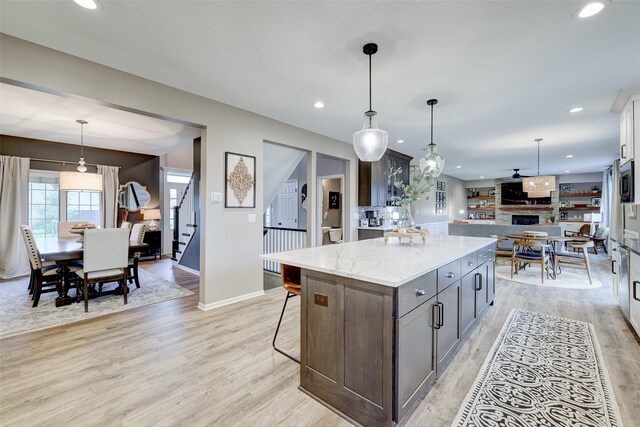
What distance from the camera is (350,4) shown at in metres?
1.81

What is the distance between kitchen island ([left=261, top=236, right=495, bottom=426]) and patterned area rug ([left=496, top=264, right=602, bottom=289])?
12.3ft

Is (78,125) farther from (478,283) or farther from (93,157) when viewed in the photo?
(478,283)

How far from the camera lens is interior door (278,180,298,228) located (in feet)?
24.8

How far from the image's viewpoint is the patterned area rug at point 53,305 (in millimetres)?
2973

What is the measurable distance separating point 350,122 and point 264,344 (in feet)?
10.7

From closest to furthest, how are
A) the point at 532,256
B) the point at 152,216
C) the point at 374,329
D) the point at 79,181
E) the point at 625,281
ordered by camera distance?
the point at 374,329, the point at 625,281, the point at 79,181, the point at 532,256, the point at 152,216

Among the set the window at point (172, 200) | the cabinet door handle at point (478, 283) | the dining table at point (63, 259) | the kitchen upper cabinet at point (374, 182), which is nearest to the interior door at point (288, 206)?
the kitchen upper cabinet at point (374, 182)

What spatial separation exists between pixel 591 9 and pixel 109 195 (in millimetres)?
7851

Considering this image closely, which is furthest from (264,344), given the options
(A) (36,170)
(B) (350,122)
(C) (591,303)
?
(A) (36,170)

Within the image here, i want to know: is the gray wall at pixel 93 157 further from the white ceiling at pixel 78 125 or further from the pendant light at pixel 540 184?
the pendant light at pixel 540 184

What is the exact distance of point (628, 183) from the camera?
316 centimetres

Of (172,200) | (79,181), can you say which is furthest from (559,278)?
(172,200)

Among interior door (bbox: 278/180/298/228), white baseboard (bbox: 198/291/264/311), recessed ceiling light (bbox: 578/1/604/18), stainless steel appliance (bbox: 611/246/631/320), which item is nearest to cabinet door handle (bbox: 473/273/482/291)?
stainless steel appliance (bbox: 611/246/631/320)

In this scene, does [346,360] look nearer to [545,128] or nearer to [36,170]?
[545,128]
